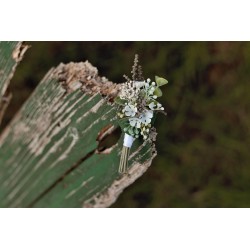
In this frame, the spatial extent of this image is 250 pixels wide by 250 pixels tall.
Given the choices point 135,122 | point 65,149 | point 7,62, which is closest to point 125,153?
point 135,122

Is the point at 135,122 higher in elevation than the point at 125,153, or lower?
higher

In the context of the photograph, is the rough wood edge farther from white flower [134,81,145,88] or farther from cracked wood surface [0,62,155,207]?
white flower [134,81,145,88]

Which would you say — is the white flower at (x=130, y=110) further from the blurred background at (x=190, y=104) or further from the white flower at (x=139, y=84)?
the blurred background at (x=190, y=104)

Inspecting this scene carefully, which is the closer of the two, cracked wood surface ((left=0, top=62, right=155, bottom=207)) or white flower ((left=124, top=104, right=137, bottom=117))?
white flower ((left=124, top=104, right=137, bottom=117))

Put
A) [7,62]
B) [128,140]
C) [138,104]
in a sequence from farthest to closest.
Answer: [7,62], [128,140], [138,104]

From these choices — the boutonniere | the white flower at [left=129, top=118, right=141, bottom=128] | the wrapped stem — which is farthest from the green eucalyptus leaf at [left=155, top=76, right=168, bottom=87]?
the wrapped stem

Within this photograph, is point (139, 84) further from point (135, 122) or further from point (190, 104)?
point (190, 104)
